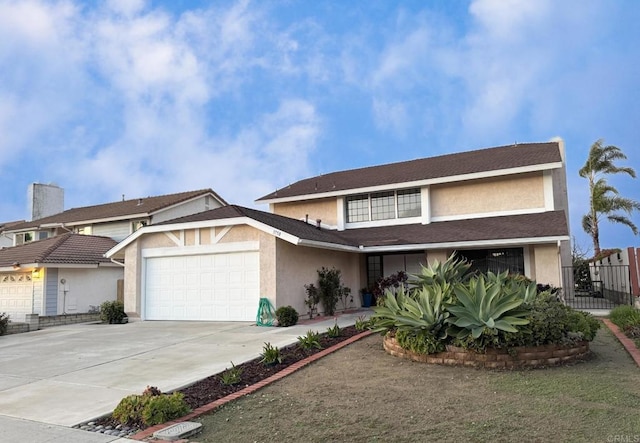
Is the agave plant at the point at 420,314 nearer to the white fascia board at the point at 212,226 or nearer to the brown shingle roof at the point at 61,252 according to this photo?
the white fascia board at the point at 212,226

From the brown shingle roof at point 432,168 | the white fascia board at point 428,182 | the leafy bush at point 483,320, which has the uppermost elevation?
the brown shingle roof at point 432,168

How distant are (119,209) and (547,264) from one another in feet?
76.4

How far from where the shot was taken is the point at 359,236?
20.7 m

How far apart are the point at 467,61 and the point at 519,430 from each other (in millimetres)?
14822

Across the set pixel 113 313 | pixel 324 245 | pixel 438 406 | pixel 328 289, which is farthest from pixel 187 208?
pixel 438 406

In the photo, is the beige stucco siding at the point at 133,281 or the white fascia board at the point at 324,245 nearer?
the white fascia board at the point at 324,245

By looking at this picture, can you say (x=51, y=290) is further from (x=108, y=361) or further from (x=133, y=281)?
(x=108, y=361)

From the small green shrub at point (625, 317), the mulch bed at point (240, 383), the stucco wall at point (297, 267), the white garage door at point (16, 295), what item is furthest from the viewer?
the white garage door at point (16, 295)

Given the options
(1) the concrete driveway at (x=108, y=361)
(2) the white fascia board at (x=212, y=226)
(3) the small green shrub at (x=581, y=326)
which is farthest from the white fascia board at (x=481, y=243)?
(3) the small green shrub at (x=581, y=326)

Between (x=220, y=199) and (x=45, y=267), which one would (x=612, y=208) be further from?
(x=45, y=267)

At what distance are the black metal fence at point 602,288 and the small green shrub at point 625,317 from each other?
5.02 m

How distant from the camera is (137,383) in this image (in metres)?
8.38

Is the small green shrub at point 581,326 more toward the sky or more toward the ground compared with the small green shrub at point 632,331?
more toward the sky

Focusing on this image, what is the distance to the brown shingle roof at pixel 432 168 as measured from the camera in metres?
20.1
